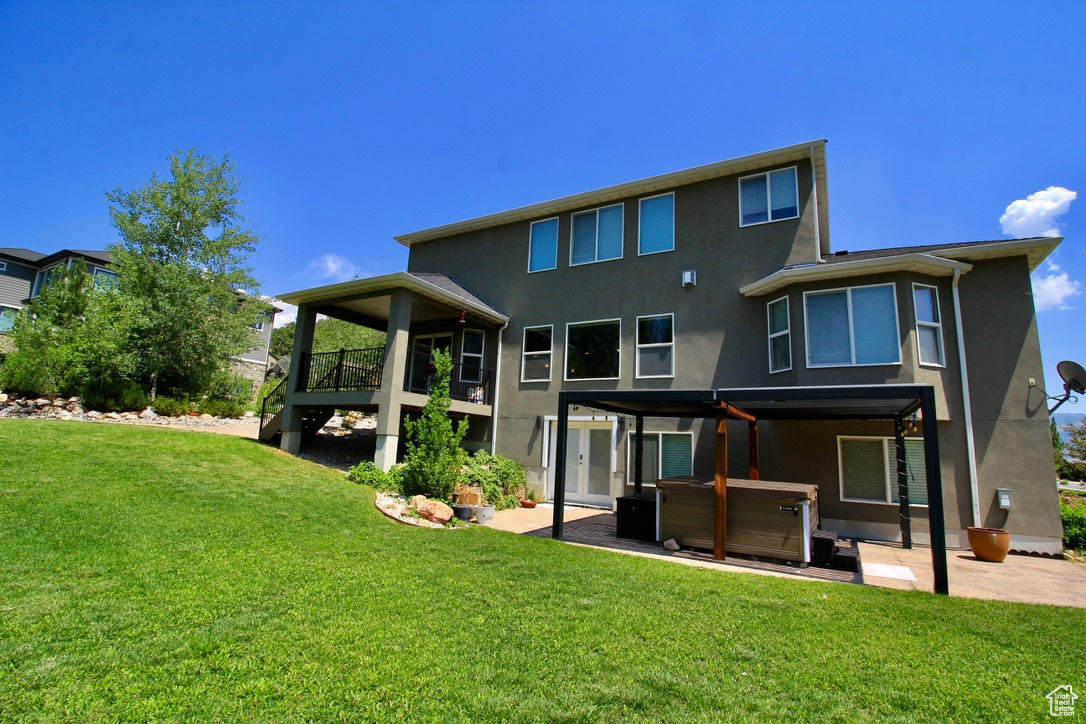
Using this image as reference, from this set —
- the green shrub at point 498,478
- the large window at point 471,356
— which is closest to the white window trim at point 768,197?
the large window at point 471,356

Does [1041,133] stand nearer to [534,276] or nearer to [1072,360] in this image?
[1072,360]

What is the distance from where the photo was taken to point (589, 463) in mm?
13070

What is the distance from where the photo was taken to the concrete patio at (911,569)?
6180 millimetres

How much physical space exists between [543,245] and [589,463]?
6.34 meters

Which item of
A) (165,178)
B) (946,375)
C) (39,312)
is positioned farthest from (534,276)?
(39,312)

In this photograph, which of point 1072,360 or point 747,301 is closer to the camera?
point 1072,360

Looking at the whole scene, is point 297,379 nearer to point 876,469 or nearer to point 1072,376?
point 876,469

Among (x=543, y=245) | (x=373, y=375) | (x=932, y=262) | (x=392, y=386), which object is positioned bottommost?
(x=392, y=386)

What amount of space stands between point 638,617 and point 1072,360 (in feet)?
34.4

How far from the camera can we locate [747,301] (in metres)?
11.6

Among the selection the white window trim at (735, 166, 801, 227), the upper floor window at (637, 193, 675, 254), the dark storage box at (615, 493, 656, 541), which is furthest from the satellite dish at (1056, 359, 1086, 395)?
the dark storage box at (615, 493, 656, 541)

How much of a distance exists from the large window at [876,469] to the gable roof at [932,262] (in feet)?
10.9

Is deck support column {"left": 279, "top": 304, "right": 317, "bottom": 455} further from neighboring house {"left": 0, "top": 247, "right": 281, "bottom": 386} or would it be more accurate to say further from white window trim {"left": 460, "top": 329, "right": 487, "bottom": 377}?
neighboring house {"left": 0, "top": 247, "right": 281, "bottom": 386}

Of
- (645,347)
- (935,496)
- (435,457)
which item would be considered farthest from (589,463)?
→ (935,496)
